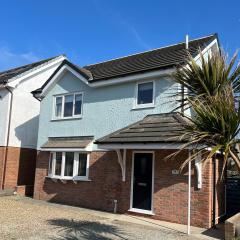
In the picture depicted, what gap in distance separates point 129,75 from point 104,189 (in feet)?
16.1

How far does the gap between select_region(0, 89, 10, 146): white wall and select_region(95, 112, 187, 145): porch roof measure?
8.80 m

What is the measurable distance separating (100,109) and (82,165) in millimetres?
2701

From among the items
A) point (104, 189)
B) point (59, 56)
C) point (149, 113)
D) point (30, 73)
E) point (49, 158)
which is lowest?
point (104, 189)

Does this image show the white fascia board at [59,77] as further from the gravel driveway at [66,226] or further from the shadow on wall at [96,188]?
the gravel driveway at [66,226]

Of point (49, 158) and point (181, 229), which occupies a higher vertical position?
point (49, 158)

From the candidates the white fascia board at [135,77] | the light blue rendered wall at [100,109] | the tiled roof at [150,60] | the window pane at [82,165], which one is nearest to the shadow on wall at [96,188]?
the window pane at [82,165]

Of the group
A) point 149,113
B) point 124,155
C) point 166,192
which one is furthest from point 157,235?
point 149,113

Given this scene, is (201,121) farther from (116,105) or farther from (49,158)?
(49,158)

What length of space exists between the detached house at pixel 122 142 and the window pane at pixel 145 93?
1.6 inches

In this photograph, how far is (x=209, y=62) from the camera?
6.93m

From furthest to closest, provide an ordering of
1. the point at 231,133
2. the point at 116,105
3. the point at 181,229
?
the point at 116,105 < the point at 181,229 < the point at 231,133

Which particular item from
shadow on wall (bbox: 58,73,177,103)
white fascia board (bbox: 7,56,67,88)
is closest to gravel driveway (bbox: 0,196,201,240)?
shadow on wall (bbox: 58,73,177,103)

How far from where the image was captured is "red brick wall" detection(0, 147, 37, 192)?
Result: 773 inches

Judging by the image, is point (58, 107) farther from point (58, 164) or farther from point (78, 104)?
point (58, 164)
